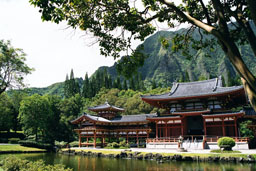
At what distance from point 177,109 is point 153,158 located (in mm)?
11044

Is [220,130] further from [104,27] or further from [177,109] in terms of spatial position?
[104,27]

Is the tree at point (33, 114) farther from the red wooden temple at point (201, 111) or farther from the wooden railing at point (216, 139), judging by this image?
the wooden railing at point (216, 139)

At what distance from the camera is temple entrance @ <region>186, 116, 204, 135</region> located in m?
28.3

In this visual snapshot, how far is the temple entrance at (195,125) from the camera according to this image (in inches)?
1113

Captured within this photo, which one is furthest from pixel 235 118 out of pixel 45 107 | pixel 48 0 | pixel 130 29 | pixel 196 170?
pixel 45 107

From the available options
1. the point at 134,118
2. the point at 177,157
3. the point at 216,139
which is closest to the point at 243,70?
the point at 177,157

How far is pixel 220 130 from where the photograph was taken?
26.5m

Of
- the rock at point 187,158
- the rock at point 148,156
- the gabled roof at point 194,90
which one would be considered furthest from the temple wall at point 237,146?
the rock at point 148,156

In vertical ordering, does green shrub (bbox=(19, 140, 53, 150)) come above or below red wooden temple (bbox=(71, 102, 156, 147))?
below

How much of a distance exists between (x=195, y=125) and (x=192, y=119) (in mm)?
876

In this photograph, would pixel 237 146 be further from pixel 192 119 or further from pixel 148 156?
pixel 148 156

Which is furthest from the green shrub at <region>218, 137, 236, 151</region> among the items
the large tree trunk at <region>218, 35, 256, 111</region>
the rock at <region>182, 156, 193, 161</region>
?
the large tree trunk at <region>218, 35, 256, 111</region>

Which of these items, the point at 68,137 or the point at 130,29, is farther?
the point at 68,137

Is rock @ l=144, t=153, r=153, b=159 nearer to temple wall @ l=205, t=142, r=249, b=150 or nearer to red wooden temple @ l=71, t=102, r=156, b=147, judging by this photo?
temple wall @ l=205, t=142, r=249, b=150
